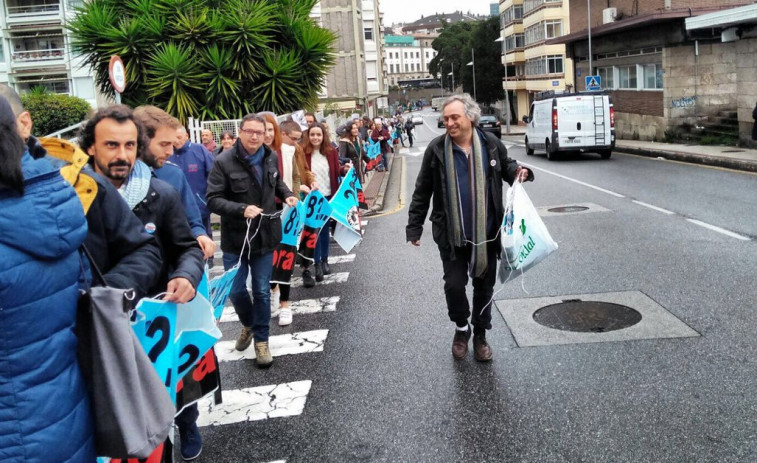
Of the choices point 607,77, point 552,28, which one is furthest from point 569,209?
point 552,28

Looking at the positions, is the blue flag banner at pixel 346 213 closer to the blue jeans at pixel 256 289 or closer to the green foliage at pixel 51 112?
the blue jeans at pixel 256 289

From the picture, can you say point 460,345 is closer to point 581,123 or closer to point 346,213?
point 346,213

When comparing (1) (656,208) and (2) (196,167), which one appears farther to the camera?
(1) (656,208)

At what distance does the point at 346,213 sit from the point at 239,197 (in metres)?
3.07

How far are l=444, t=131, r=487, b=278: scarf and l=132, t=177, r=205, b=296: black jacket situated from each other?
2152mm

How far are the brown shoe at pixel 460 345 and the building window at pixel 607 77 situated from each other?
32345mm

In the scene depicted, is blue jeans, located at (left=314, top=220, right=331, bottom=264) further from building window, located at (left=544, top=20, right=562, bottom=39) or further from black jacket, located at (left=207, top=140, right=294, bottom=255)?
building window, located at (left=544, top=20, right=562, bottom=39)

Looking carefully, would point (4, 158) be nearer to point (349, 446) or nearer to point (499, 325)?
point (349, 446)

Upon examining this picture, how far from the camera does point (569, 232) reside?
34.8 feet

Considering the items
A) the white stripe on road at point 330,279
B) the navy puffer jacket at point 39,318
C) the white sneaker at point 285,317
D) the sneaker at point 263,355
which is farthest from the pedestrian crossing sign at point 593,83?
the navy puffer jacket at point 39,318

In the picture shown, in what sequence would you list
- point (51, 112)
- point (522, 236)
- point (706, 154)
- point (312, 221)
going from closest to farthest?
point (522, 236)
point (312, 221)
point (706, 154)
point (51, 112)

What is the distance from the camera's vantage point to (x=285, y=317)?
6.92 metres

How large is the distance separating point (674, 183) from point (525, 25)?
2102 inches

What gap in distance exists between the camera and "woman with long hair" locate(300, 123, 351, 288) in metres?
8.75
